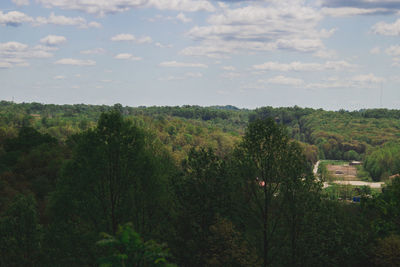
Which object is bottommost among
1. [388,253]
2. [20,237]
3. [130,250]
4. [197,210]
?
[388,253]

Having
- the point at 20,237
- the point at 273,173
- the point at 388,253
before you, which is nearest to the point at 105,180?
the point at 20,237

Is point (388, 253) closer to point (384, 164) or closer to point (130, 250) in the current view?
point (130, 250)

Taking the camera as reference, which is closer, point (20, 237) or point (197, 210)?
point (20, 237)

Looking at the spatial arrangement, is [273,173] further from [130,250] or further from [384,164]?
[384,164]

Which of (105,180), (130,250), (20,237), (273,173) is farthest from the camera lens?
(273,173)

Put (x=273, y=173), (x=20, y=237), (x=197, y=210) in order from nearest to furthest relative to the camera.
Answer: (x=20, y=237) → (x=197, y=210) → (x=273, y=173)

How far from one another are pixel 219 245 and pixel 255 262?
2583 millimetres

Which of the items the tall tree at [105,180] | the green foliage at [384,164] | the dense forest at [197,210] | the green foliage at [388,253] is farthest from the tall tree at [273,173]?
the green foliage at [384,164]

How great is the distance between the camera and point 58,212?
3428 centimetres

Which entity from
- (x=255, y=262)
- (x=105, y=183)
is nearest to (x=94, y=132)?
(x=105, y=183)

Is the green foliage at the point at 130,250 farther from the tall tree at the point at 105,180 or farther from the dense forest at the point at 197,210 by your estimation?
the tall tree at the point at 105,180

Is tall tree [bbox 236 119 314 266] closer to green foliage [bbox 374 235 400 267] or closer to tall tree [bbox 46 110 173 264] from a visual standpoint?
green foliage [bbox 374 235 400 267]

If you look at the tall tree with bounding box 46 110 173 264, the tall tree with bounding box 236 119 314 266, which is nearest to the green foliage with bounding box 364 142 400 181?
the tall tree with bounding box 236 119 314 266

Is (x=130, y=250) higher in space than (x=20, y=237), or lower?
higher
